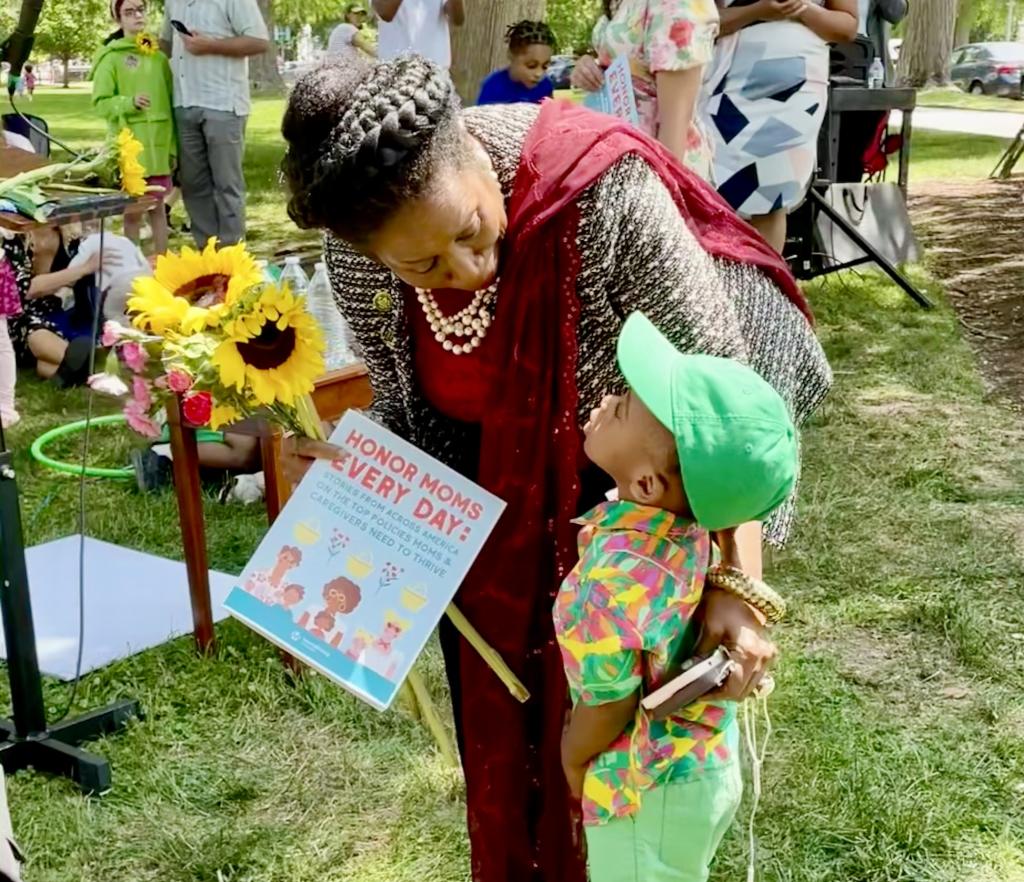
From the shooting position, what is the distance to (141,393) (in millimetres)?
2189

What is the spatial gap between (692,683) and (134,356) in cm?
113

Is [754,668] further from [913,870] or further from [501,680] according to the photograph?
[913,870]

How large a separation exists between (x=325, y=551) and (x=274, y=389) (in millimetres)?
251

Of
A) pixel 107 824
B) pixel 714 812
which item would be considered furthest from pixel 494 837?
pixel 107 824

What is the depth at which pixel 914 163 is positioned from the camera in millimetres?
13125

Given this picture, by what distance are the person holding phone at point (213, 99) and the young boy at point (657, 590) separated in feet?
19.1

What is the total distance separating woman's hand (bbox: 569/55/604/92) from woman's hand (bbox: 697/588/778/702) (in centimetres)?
245

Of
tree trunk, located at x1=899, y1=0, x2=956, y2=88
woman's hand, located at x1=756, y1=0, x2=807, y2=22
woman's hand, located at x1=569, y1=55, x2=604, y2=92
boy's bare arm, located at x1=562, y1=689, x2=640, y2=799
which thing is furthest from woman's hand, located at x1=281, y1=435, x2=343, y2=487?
tree trunk, located at x1=899, y1=0, x2=956, y2=88

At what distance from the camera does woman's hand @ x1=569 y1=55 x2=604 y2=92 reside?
3732 mm

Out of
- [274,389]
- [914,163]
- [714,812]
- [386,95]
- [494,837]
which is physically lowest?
[914,163]

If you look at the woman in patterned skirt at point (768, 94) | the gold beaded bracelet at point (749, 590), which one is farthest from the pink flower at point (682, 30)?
the gold beaded bracelet at point (749, 590)

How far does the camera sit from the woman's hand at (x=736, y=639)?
59.1 inches

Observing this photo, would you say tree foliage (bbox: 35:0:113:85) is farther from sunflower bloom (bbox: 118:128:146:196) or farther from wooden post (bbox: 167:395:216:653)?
sunflower bloom (bbox: 118:128:146:196)

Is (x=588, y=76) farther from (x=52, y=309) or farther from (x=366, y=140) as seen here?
(x=52, y=309)
